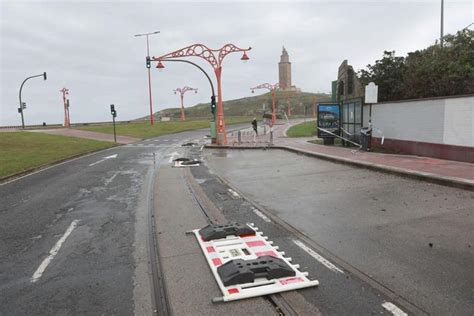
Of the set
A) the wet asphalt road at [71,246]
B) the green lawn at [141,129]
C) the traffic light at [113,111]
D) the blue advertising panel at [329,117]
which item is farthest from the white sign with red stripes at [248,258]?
the green lawn at [141,129]

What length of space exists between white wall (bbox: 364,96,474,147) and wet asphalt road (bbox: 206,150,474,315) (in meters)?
3.21

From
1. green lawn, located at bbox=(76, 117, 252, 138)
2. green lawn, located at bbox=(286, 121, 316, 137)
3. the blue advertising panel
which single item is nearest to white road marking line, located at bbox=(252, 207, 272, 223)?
the blue advertising panel

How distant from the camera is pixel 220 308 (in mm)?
4004

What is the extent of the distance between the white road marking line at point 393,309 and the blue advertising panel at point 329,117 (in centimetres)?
1851

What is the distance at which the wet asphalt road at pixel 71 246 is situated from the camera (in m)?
4.33

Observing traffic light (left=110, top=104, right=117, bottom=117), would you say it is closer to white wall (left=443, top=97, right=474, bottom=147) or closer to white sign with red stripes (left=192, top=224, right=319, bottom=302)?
white wall (left=443, top=97, right=474, bottom=147)

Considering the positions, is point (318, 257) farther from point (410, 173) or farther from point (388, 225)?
point (410, 173)

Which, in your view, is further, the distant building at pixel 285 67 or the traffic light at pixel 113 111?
the distant building at pixel 285 67

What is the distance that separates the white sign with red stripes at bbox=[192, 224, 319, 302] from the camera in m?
4.27

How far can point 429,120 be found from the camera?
14125mm

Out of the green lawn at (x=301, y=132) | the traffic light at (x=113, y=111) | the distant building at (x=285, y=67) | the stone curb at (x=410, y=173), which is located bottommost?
the stone curb at (x=410, y=173)

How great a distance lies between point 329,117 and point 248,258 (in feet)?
58.3

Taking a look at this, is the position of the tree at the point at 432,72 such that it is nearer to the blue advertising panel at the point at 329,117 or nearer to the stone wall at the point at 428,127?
the blue advertising panel at the point at 329,117

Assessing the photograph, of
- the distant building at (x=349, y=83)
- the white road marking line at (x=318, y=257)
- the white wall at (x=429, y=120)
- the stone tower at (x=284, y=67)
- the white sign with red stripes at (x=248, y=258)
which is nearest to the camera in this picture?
the white sign with red stripes at (x=248, y=258)
